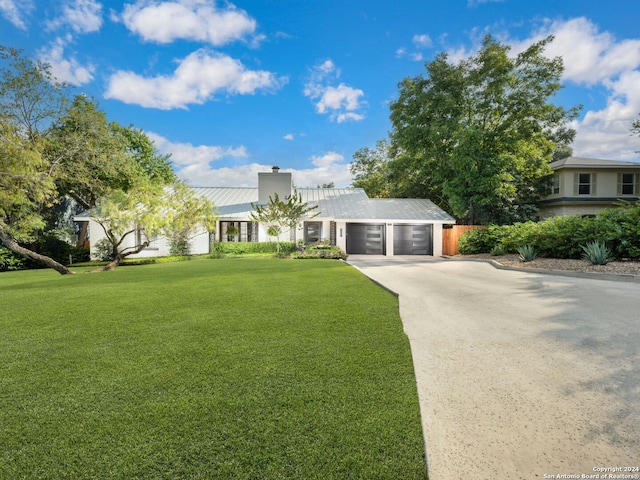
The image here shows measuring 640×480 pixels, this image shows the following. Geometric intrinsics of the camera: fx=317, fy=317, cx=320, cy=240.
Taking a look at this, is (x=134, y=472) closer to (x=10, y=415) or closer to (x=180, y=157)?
(x=10, y=415)

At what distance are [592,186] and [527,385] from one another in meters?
24.6

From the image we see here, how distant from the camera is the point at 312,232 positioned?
64.0 feet

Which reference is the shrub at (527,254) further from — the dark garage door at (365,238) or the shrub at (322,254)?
the dark garage door at (365,238)

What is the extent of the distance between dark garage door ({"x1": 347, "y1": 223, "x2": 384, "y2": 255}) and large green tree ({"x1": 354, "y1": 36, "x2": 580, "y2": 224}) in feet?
15.5

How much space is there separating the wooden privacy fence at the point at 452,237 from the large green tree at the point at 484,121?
1.31 meters

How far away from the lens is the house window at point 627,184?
2088 centimetres

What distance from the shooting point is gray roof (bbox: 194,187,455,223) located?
18.9 meters

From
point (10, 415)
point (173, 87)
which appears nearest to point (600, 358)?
point (10, 415)

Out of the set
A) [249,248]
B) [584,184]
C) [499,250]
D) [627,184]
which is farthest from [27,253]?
[627,184]

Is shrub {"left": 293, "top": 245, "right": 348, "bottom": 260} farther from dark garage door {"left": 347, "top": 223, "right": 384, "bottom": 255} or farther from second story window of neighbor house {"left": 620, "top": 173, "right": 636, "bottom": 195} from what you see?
second story window of neighbor house {"left": 620, "top": 173, "right": 636, "bottom": 195}

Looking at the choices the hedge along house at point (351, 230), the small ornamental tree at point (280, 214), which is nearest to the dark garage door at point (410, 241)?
the hedge along house at point (351, 230)

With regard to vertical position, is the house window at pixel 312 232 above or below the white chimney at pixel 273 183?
below

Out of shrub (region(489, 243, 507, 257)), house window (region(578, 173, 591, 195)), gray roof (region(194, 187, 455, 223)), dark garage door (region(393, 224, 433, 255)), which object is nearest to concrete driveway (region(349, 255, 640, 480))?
shrub (region(489, 243, 507, 257))

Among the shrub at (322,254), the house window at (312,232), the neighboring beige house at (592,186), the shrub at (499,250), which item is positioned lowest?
the shrub at (322,254)
